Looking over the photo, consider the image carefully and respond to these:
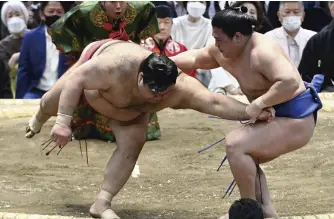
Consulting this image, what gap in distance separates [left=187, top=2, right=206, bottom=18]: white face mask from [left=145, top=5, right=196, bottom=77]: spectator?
418 millimetres

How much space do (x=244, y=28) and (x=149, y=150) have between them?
1.79 meters

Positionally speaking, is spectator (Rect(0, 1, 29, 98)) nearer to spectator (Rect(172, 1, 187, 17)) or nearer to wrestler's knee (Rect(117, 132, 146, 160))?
spectator (Rect(172, 1, 187, 17))

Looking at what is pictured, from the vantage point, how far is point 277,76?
125 inches

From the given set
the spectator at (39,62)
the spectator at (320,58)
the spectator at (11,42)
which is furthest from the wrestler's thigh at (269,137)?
the spectator at (11,42)

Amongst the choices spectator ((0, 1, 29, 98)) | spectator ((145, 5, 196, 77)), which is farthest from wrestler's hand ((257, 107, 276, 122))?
spectator ((0, 1, 29, 98))

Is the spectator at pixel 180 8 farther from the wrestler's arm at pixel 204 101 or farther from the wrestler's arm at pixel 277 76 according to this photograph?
the wrestler's arm at pixel 277 76

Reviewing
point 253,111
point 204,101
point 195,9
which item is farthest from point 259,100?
point 195,9

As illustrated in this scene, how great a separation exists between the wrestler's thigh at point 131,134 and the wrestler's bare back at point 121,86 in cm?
3

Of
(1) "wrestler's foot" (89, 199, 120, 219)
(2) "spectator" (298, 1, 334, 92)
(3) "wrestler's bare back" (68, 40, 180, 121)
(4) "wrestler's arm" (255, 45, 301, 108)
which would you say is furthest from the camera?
(2) "spectator" (298, 1, 334, 92)

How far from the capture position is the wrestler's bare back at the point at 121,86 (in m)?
3.40

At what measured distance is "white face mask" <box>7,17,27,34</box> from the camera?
642cm

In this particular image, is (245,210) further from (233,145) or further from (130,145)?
(130,145)

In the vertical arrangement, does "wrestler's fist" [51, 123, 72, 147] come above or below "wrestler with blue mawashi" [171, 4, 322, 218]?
below

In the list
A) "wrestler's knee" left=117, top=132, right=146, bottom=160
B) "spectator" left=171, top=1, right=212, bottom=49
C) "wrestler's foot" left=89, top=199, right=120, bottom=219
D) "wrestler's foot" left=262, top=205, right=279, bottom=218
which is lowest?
"spectator" left=171, top=1, right=212, bottom=49
